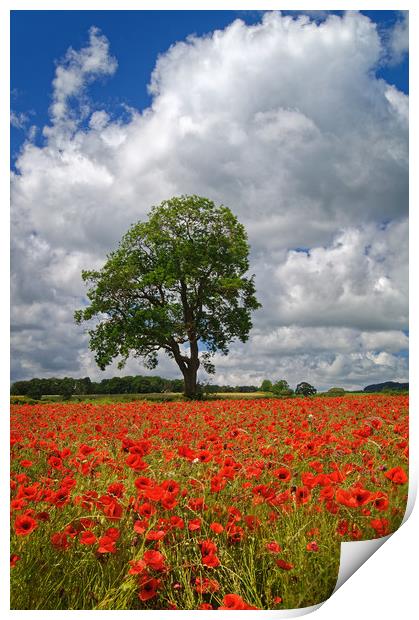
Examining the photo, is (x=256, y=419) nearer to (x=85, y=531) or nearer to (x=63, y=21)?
(x=85, y=531)

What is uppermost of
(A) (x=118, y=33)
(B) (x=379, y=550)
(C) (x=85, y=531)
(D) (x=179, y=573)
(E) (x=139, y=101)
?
(A) (x=118, y=33)

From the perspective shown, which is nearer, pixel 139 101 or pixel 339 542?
pixel 339 542

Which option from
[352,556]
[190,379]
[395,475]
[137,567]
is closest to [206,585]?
[137,567]

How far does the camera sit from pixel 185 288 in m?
11.4

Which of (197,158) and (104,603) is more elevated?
(197,158)

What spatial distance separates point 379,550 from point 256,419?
2956 millimetres

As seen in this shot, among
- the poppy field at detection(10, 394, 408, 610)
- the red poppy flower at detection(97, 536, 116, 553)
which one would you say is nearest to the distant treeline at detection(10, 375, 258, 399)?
the poppy field at detection(10, 394, 408, 610)

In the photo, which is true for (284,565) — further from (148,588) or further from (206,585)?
(148,588)

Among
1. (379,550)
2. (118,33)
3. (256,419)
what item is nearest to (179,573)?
(379,550)

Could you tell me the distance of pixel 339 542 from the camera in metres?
2.46

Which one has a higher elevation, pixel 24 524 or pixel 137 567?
pixel 24 524

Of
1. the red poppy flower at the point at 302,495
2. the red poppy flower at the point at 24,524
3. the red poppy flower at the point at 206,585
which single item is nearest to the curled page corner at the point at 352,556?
the red poppy flower at the point at 302,495

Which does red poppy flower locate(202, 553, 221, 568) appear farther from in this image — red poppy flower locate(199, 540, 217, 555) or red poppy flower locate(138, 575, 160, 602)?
red poppy flower locate(138, 575, 160, 602)

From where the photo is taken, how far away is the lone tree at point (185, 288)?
930 cm
